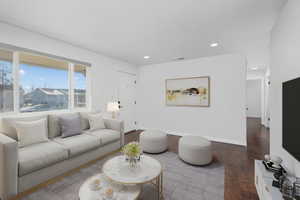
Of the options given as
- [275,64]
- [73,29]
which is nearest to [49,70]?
[73,29]

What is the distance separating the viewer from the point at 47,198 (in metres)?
1.69

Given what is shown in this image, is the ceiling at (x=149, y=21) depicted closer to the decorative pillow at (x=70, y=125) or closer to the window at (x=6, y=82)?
the window at (x=6, y=82)

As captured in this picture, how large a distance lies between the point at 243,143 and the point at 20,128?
470 cm

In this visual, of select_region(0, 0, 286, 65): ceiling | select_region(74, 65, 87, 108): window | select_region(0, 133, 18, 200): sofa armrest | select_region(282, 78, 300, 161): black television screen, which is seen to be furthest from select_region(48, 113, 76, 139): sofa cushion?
select_region(282, 78, 300, 161): black television screen

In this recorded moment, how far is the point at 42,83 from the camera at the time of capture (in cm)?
288

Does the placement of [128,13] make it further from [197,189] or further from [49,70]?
[197,189]

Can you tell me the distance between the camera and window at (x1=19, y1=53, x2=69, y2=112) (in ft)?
8.59

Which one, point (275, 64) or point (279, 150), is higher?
point (275, 64)

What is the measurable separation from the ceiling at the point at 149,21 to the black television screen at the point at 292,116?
3.95 feet

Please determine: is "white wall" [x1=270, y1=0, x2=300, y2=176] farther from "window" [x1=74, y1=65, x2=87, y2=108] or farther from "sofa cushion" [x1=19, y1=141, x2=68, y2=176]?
"window" [x1=74, y1=65, x2=87, y2=108]

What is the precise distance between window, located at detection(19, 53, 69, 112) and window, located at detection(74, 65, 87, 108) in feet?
0.67

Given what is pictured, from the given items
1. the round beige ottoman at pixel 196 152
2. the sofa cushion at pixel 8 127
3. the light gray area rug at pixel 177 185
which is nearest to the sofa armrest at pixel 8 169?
the light gray area rug at pixel 177 185

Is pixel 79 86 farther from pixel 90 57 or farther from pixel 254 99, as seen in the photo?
pixel 254 99

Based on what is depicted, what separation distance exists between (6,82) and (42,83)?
559 mm
